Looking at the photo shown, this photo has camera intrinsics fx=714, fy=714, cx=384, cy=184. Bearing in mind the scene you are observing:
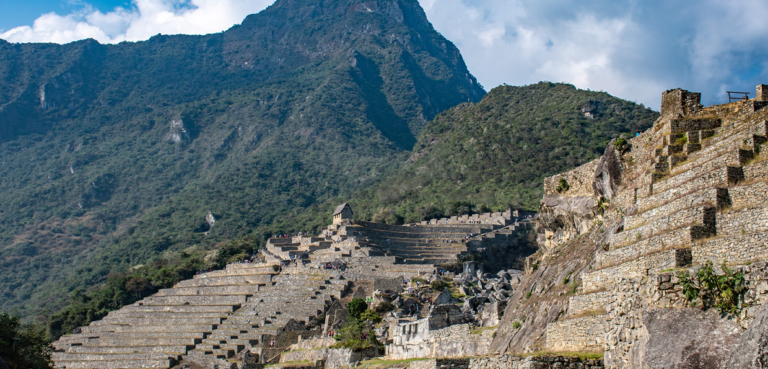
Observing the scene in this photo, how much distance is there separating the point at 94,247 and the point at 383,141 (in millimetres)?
63864

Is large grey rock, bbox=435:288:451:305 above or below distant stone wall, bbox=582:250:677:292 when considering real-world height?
below

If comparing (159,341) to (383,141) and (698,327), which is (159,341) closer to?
(698,327)

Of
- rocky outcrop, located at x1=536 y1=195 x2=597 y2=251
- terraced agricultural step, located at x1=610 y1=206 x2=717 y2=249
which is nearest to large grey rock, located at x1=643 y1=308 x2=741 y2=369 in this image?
terraced agricultural step, located at x1=610 y1=206 x2=717 y2=249

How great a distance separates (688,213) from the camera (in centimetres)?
1517

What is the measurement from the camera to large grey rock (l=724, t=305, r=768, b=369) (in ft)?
27.0

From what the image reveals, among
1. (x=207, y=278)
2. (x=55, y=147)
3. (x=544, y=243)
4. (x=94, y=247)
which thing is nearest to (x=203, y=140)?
(x=55, y=147)

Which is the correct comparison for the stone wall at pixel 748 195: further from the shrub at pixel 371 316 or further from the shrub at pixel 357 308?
the shrub at pixel 357 308

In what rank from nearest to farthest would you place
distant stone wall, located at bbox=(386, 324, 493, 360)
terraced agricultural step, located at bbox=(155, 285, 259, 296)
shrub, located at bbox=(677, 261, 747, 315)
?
shrub, located at bbox=(677, 261, 747, 315) → distant stone wall, located at bbox=(386, 324, 493, 360) → terraced agricultural step, located at bbox=(155, 285, 259, 296)

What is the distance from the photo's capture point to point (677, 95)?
20594 millimetres

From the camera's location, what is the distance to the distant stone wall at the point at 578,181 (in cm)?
2399

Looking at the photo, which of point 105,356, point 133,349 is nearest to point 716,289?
point 133,349

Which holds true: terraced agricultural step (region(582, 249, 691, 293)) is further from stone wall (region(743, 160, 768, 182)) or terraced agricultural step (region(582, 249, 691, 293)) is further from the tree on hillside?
the tree on hillside

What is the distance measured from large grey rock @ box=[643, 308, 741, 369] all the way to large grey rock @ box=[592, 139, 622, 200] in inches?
455

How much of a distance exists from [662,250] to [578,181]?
1016 cm
